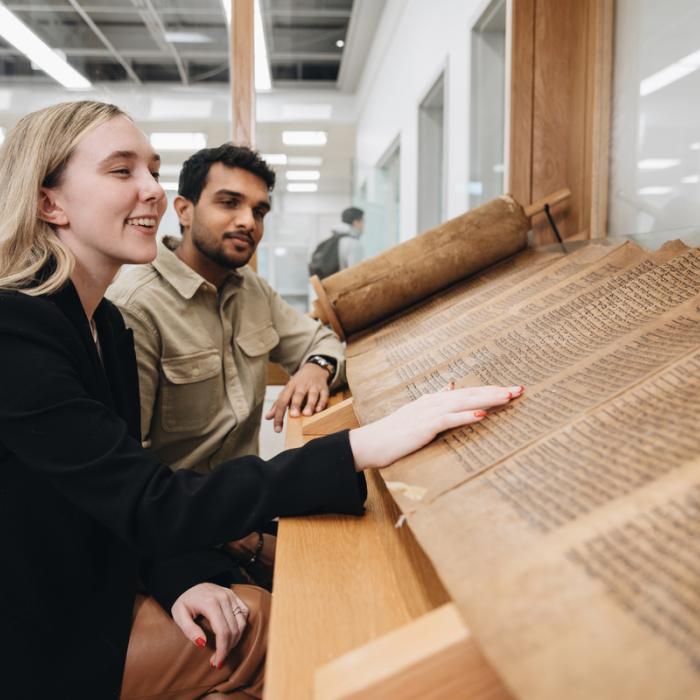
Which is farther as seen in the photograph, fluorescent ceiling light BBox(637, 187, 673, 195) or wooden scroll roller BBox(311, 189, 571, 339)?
wooden scroll roller BBox(311, 189, 571, 339)

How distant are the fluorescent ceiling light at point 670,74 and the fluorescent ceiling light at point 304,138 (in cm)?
172

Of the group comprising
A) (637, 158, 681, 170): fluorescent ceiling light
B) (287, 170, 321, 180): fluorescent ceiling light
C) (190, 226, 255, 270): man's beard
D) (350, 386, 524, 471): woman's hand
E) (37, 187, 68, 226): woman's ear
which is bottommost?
(350, 386, 524, 471): woman's hand

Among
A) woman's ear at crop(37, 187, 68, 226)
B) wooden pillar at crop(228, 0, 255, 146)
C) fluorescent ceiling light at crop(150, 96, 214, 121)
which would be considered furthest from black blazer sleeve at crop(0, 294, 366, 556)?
fluorescent ceiling light at crop(150, 96, 214, 121)

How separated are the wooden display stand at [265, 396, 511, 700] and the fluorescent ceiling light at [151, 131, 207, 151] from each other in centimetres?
225

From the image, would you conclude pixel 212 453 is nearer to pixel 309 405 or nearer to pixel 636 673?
pixel 309 405

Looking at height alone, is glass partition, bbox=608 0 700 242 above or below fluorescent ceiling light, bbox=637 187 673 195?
above

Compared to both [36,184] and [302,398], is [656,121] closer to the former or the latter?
[302,398]

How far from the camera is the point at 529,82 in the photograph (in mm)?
2037

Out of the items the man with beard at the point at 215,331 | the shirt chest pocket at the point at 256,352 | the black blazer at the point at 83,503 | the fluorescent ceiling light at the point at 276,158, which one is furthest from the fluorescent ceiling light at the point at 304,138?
the black blazer at the point at 83,503

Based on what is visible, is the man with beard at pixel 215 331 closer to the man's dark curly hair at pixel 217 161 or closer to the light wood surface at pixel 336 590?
the man's dark curly hair at pixel 217 161

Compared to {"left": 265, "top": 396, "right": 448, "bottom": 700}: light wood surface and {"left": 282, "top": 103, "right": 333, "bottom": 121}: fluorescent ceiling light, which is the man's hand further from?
{"left": 282, "top": 103, "right": 333, "bottom": 121}: fluorescent ceiling light

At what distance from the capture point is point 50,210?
1207 mm

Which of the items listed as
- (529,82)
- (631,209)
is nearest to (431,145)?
(529,82)

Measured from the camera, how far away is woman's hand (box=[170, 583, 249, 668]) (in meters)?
0.97
